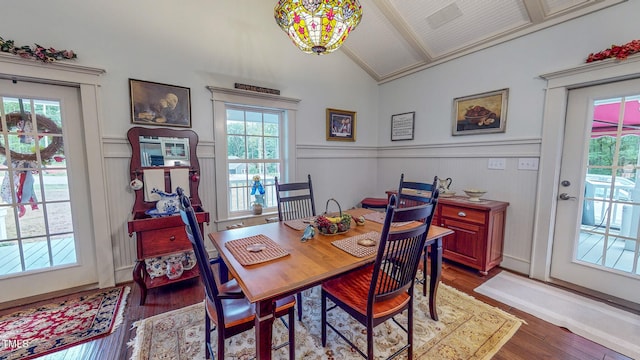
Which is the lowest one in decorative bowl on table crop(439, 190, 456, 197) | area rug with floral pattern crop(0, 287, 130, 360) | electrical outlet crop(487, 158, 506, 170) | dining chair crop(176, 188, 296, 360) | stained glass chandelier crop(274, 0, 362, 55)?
area rug with floral pattern crop(0, 287, 130, 360)

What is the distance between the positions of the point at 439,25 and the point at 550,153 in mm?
1786

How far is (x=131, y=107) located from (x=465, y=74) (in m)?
3.70

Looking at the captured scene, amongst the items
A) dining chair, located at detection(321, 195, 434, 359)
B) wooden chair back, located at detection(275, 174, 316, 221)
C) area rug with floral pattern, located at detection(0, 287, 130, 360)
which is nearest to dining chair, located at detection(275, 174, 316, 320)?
wooden chair back, located at detection(275, 174, 316, 221)

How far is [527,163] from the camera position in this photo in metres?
2.54

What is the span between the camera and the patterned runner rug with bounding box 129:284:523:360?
157cm

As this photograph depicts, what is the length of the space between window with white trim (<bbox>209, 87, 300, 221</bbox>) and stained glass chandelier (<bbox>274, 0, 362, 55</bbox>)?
4.57 ft

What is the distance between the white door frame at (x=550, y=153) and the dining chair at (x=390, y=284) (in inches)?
77.1

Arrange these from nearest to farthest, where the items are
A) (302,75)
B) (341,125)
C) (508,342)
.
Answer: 1. (508,342)
2. (302,75)
3. (341,125)

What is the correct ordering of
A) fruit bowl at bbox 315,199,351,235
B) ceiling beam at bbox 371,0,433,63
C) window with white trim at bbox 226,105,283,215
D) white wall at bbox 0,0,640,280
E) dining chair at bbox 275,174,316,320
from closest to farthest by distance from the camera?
fruit bowl at bbox 315,199,351,235 < white wall at bbox 0,0,640,280 < dining chair at bbox 275,174,316,320 < ceiling beam at bbox 371,0,433,63 < window with white trim at bbox 226,105,283,215

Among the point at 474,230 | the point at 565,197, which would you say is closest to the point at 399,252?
the point at 474,230

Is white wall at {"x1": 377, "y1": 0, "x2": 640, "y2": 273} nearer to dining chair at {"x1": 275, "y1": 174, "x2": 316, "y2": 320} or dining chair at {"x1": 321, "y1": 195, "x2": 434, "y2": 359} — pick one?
dining chair at {"x1": 275, "y1": 174, "x2": 316, "y2": 320}

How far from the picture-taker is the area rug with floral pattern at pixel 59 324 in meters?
1.60

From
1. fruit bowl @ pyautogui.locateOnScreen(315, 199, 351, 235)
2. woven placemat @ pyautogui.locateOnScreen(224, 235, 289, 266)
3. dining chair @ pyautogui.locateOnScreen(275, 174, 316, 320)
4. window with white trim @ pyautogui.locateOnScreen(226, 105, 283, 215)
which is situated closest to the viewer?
woven placemat @ pyautogui.locateOnScreen(224, 235, 289, 266)

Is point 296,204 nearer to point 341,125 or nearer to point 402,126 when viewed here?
point 341,125
